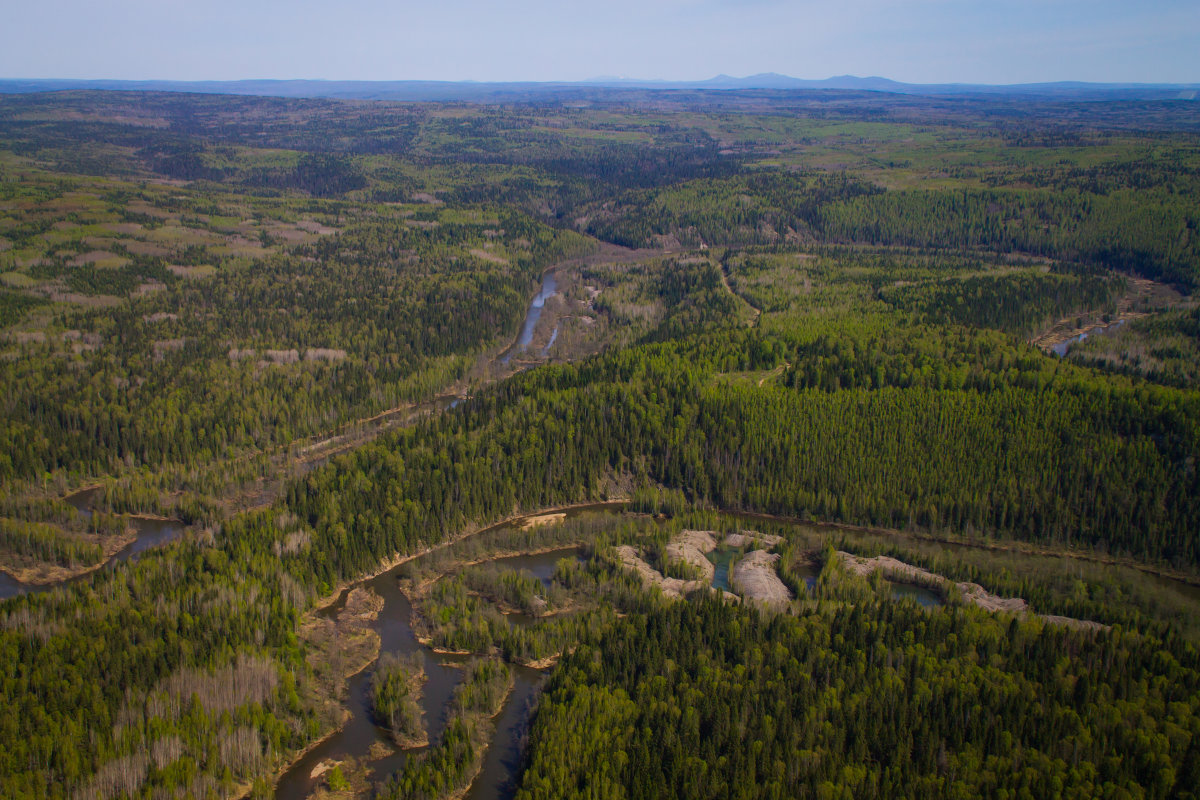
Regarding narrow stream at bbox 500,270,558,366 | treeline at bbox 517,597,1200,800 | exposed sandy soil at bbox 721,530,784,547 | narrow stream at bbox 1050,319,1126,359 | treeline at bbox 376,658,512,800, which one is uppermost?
treeline at bbox 517,597,1200,800

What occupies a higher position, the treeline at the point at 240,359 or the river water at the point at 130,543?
the treeline at the point at 240,359

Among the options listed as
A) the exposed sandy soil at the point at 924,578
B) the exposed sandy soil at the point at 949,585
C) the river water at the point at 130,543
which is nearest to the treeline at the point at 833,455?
the exposed sandy soil at the point at 924,578

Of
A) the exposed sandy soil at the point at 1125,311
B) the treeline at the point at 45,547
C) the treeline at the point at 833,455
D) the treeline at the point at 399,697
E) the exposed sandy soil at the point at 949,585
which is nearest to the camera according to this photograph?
the treeline at the point at 399,697

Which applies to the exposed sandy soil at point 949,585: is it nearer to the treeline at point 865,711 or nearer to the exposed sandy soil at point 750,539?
the treeline at point 865,711

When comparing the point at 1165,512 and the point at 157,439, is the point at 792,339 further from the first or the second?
the point at 157,439

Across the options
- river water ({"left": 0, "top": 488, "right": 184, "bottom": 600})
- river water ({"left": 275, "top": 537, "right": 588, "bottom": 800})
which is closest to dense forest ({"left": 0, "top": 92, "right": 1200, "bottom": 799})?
river water ({"left": 0, "top": 488, "right": 184, "bottom": 600})

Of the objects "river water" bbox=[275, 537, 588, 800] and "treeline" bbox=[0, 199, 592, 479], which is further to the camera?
"treeline" bbox=[0, 199, 592, 479]

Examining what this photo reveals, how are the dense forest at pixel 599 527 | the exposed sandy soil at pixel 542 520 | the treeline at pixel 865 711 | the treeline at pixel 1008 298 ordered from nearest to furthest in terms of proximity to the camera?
1. the treeline at pixel 865 711
2. the dense forest at pixel 599 527
3. the exposed sandy soil at pixel 542 520
4. the treeline at pixel 1008 298

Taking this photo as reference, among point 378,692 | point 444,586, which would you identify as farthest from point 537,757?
point 444,586

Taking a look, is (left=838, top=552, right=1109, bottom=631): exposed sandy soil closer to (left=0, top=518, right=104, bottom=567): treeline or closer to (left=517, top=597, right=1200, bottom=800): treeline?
(left=517, top=597, right=1200, bottom=800): treeline
